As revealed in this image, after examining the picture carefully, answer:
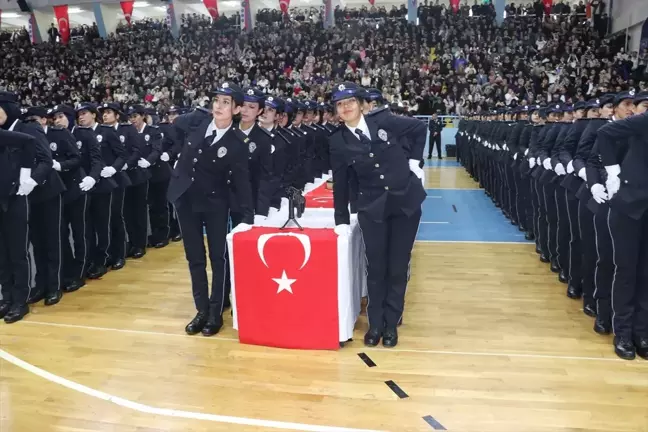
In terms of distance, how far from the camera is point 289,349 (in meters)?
3.80

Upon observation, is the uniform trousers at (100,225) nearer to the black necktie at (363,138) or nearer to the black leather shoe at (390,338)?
the black necktie at (363,138)

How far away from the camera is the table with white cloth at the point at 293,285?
11.8ft

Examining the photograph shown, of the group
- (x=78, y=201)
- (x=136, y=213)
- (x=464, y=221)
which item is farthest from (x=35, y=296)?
(x=464, y=221)

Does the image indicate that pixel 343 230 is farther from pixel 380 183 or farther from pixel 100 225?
pixel 100 225

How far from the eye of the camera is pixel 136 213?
21.4ft

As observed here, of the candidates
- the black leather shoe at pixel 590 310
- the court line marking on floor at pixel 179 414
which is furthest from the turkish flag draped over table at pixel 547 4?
the court line marking on floor at pixel 179 414

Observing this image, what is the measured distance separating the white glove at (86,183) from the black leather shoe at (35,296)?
0.98 metres

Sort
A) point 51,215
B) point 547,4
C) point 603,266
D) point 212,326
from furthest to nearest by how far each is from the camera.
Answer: point 547,4, point 51,215, point 212,326, point 603,266

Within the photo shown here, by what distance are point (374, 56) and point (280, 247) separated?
19493 mm

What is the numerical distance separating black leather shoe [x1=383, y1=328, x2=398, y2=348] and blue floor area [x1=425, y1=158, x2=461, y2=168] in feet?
43.6

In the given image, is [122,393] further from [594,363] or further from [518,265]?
[518,265]

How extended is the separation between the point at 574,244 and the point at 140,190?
462cm

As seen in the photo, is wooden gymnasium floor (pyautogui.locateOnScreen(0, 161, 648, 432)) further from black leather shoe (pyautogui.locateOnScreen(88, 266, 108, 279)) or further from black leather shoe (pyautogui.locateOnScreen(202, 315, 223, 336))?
black leather shoe (pyautogui.locateOnScreen(88, 266, 108, 279))

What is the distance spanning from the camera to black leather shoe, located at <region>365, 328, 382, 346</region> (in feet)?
12.6
